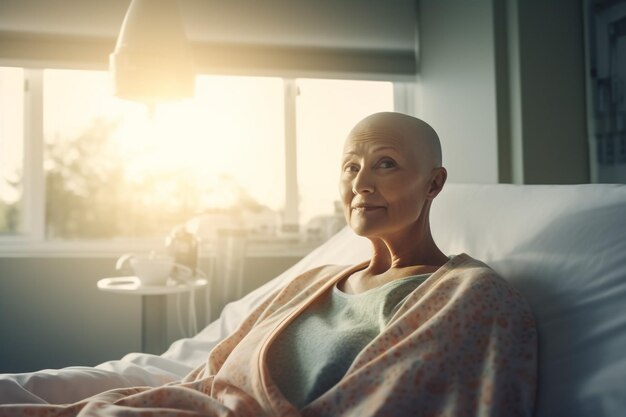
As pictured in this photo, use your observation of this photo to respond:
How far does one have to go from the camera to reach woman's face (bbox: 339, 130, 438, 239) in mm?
944

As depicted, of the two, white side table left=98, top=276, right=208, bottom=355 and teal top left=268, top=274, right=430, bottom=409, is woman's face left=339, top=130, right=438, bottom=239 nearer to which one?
teal top left=268, top=274, right=430, bottom=409

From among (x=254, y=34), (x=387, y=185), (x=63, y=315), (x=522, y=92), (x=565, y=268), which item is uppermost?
(x=254, y=34)

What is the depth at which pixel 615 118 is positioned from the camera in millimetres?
1893

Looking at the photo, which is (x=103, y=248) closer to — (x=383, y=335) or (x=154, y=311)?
(x=154, y=311)

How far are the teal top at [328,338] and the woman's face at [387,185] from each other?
94 millimetres

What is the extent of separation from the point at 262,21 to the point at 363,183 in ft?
6.64

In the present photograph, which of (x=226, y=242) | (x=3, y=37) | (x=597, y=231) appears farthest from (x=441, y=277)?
(x=3, y=37)

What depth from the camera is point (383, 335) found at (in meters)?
0.80

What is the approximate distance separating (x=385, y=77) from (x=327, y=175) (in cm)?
55

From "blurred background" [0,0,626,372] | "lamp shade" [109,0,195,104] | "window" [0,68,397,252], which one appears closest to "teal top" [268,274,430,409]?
"lamp shade" [109,0,195,104]

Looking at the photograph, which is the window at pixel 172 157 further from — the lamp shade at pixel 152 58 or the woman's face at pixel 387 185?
the woman's face at pixel 387 185

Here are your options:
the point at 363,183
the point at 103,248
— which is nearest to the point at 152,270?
the point at 103,248

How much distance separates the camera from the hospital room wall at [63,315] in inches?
107

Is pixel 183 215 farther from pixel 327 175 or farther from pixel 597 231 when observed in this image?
pixel 597 231
